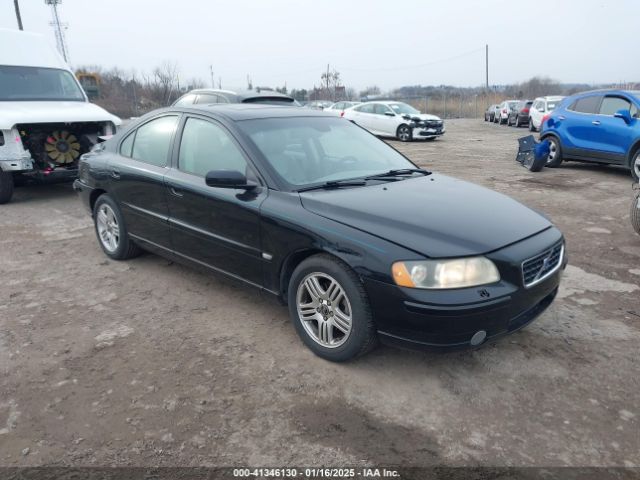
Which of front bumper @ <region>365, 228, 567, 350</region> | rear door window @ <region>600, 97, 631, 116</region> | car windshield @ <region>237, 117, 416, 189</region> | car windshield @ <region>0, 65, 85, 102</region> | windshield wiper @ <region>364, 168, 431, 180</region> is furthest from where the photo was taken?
rear door window @ <region>600, 97, 631, 116</region>

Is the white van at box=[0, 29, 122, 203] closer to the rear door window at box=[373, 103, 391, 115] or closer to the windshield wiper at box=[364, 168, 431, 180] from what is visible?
the windshield wiper at box=[364, 168, 431, 180]

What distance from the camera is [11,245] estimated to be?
18.7 ft

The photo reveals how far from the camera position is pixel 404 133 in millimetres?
18078

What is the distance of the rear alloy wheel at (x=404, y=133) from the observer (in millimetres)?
17922

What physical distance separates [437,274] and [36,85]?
867 centimetres

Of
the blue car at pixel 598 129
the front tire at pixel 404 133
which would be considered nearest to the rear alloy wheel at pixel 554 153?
the blue car at pixel 598 129

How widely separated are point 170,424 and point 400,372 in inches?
54.2

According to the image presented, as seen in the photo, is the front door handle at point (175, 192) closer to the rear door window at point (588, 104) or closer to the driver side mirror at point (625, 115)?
the driver side mirror at point (625, 115)

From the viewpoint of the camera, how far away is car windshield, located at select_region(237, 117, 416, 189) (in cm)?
358

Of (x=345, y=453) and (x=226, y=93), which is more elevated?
(x=226, y=93)

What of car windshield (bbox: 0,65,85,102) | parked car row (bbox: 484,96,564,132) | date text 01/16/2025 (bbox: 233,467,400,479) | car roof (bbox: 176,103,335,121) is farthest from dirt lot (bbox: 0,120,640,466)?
parked car row (bbox: 484,96,564,132)

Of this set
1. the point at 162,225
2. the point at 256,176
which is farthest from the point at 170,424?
the point at 162,225

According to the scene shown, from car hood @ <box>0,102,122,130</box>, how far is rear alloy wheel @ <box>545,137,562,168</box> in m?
8.88

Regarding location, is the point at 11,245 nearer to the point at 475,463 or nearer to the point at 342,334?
the point at 342,334
